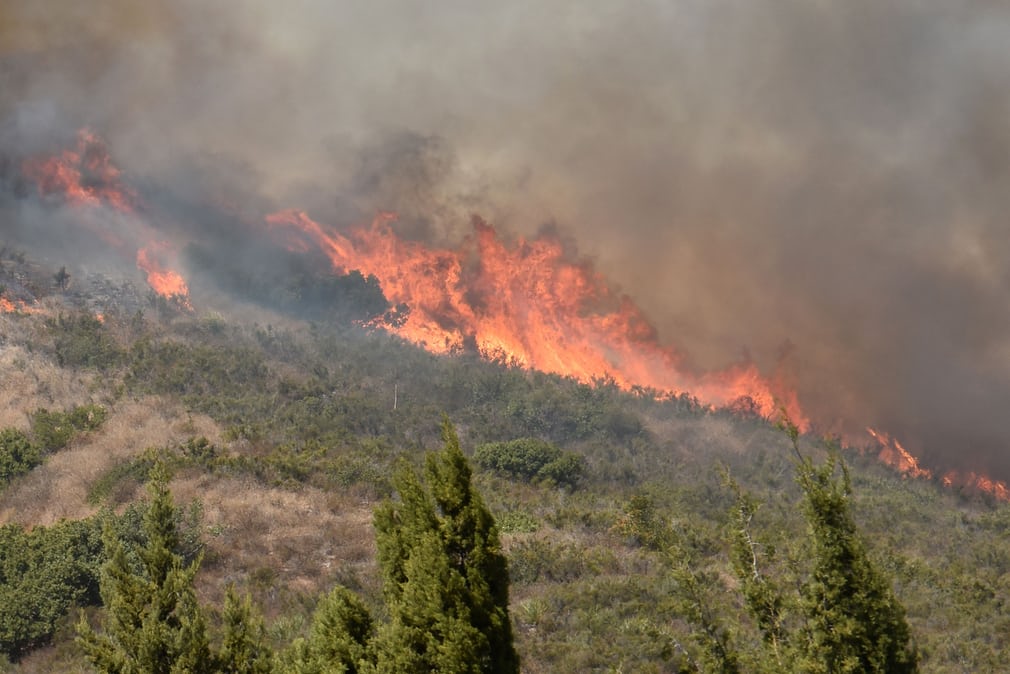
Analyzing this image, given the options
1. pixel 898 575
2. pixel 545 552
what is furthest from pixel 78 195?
pixel 898 575

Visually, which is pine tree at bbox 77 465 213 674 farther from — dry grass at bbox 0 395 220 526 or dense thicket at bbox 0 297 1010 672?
dry grass at bbox 0 395 220 526

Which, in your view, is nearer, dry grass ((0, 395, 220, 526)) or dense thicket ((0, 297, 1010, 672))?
dense thicket ((0, 297, 1010, 672))

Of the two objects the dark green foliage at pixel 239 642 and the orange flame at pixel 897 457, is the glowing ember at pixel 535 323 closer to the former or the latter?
the orange flame at pixel 897 457

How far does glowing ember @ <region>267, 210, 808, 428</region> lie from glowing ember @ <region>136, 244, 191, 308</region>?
16.0 meters

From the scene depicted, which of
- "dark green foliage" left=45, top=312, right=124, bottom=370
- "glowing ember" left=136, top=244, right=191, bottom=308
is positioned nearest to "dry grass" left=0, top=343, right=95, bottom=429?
"dark green foliage" left=45, top=312, right=124, bottom=370

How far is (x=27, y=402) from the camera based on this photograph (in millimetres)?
54750

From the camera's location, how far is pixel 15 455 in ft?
157

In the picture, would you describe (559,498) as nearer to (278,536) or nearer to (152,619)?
(278,536)

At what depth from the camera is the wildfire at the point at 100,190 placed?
80250mm

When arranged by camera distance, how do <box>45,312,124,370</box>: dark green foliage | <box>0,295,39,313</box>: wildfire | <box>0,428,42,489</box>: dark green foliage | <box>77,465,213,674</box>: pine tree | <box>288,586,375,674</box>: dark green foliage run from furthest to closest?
<box>0,295,39,313</box>: wildfire → <box>45,312,124,370</box>: dark green foliage → <box>0,428,42,489</box>: dark green foliage → <box>288,586,375,674</box>: dark green foliage → <box>77,465,213,674</box>: pine tree

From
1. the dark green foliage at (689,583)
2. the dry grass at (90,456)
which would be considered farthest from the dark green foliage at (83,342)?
the dark green foliage at (689,583)

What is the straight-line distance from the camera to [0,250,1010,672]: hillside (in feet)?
110

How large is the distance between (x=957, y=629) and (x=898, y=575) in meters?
6.68

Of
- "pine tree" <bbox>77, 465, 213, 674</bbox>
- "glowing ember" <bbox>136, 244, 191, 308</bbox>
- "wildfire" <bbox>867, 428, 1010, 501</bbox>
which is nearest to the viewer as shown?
"pine tree" <bbox>77, 465, 213, 674</bbox>
